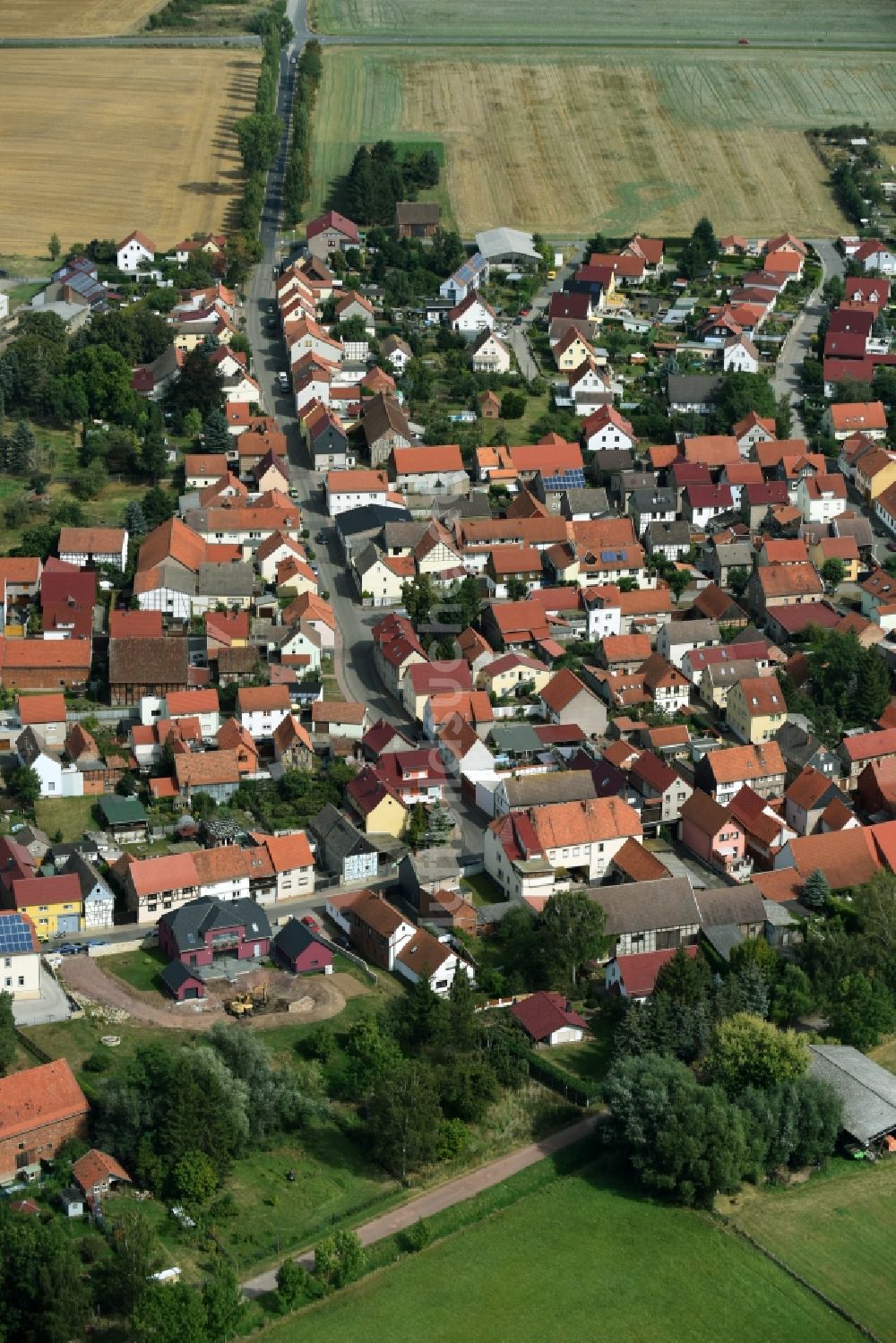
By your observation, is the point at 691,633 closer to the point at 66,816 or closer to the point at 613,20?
the point at 66,816

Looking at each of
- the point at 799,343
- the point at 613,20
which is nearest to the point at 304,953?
the point at 799,343

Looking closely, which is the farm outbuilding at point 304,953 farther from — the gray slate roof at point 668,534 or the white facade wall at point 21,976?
the gray slate roof at point 668,534

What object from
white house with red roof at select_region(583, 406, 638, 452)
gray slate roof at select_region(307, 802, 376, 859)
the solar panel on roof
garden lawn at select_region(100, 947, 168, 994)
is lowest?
white house with red roof at select_region(583, 406, 638, 452)

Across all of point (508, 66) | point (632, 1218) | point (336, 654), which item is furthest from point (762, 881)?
point (508, 66)

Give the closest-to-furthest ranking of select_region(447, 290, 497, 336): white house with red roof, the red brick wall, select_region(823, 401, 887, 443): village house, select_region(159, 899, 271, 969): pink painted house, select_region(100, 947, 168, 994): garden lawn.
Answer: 1. the red brick wall
2. select_region(100, 947, 168, 994): garden lawn
3. select_region(159, 899, 271, 969): pink painted house
4. select_region(823, 401, 887, 443): village house
5. select_region(447, 290, 497, 336): white house with red roof

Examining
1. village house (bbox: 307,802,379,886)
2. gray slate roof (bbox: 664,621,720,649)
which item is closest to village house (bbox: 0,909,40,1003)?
village house (bbox: 307,802,379,886)

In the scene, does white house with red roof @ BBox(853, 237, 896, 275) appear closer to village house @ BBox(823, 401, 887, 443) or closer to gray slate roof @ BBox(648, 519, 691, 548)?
village house @ BBox(823, 401, 887, 443)

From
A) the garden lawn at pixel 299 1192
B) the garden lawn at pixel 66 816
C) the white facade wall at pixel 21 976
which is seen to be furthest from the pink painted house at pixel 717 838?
the white facade wall at pixel 21 976
